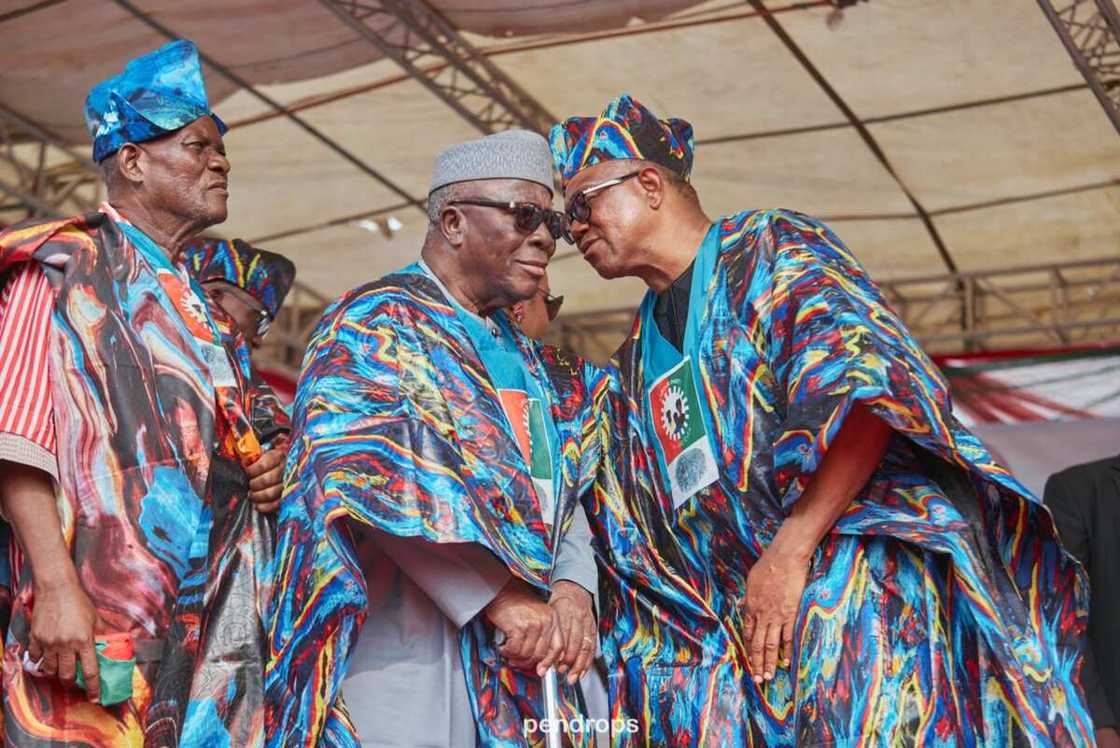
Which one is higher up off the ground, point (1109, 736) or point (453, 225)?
point (453, 225)

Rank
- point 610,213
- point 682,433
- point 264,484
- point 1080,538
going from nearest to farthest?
point 264,484
point 682,433
point 610,213
point 1080,538

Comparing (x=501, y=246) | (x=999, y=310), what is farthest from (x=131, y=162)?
(x=999, y=310)

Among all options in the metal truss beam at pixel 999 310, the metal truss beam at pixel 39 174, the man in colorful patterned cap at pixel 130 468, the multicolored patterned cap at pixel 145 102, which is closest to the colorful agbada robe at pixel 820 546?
the man in colorful patterned cap at pixel 130 468

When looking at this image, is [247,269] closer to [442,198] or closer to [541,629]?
[442,198]

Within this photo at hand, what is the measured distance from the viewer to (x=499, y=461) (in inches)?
111

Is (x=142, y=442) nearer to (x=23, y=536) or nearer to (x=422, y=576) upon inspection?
(x=23, y=536)

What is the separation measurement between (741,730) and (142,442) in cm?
125

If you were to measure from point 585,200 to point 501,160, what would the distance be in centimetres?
22

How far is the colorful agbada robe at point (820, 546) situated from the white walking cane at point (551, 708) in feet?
0.95

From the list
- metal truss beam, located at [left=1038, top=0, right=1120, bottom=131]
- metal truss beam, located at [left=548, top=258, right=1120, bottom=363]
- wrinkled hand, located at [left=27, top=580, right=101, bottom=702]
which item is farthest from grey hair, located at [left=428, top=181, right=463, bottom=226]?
metal truss beam, located at [left=548, top=258, right=1120, bottom=363]

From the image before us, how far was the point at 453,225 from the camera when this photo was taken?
316 centimetres

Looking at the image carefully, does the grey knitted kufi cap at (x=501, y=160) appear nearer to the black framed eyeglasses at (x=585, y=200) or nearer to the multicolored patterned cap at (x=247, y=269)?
the black framed eyeglasses at (x=585, y=200)

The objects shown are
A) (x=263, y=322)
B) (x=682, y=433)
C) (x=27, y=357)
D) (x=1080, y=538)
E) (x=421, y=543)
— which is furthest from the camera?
(x=1080, y=538)

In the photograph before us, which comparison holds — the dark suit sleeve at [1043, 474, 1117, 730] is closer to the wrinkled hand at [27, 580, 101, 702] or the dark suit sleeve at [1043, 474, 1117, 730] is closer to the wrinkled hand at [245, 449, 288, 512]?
the wrinkled hand at [245, 449, 288, 512]
